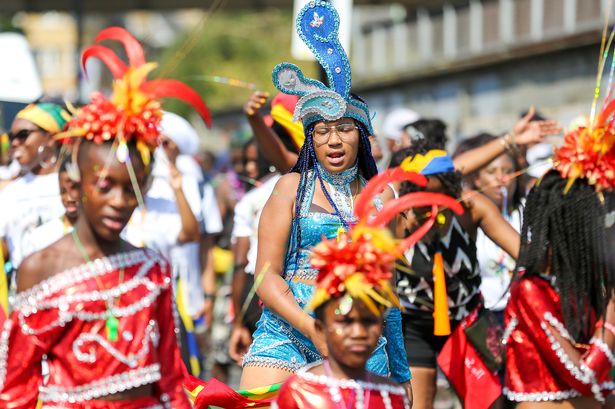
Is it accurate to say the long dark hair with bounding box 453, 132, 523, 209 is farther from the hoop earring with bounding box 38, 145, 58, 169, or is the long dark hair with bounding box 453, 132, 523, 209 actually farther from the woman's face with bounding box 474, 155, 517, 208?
the hoop earring with bounding box 38, 145, 58, 169

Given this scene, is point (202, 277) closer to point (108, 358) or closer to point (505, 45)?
point (108, 358)

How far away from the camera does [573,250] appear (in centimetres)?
655

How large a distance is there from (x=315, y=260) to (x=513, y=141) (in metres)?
3.50

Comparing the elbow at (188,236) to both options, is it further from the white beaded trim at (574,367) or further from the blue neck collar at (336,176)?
the white beaded trim at (574,367)

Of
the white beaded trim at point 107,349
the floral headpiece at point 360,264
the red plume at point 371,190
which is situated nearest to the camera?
the floral headpiece at point 360,264

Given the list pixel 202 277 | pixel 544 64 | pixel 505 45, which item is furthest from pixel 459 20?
pixel 202 277

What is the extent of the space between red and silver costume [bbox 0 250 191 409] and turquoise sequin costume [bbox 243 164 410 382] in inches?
40.7

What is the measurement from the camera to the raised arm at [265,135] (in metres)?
7.75

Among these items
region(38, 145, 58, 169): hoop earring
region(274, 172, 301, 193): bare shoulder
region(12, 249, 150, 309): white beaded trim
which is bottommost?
region(12, 249, 150, 309): white beaded trim

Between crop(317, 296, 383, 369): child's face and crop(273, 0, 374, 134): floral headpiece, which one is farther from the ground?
crop(273, 0, 374, 134): floral headpiece

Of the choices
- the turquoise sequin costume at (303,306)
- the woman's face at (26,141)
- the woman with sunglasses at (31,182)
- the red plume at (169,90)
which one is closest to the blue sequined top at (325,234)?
the turquoise sequin costume at (303,306)

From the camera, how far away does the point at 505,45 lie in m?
21.9

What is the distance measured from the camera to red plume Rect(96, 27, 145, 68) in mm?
5347

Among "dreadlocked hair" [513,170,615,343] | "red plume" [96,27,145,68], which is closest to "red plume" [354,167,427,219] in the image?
"red plume" [96,27,145,68]
